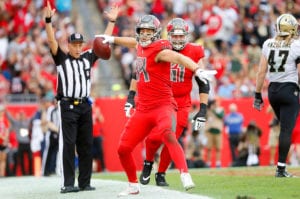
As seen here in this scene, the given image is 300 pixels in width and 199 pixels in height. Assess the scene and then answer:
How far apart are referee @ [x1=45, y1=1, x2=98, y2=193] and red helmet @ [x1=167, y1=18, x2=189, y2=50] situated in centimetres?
106

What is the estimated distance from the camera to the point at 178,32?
36.2 ft

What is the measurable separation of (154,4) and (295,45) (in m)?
12.2

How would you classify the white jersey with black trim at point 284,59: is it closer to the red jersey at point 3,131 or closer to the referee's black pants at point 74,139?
the referee's black pants at point 74,139

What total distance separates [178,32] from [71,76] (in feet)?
4.44

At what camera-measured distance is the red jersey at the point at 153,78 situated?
10055 millimetres

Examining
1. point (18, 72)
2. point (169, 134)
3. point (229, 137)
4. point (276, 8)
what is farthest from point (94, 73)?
point (169, 134)

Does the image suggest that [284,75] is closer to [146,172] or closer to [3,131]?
[146,172]

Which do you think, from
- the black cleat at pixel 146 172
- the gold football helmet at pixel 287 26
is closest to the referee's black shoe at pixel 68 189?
the black cleat at pixel 146 172

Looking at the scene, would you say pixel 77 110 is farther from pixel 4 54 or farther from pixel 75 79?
pixel 4 54


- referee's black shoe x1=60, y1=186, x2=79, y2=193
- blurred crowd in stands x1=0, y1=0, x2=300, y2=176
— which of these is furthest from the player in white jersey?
blurred crowd in stands x1=0, y1=0, x2=300, y2=176

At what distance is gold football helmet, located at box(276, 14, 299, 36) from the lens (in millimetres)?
11594

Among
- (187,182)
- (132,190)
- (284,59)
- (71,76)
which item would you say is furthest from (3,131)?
(187,182)

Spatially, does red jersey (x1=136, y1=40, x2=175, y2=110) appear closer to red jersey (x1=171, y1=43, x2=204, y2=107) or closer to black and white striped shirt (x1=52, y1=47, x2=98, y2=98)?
red jersey (x1=171, y1=43, x2=204, y2=107)

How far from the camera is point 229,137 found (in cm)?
1984
